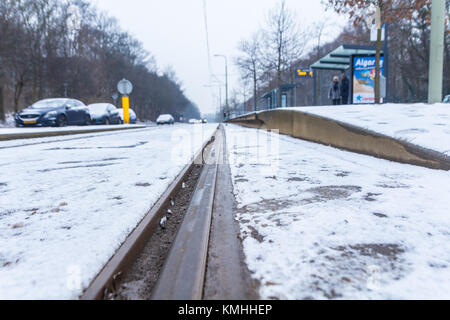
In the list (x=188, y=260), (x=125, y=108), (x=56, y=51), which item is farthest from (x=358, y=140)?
(x=56, y=51)

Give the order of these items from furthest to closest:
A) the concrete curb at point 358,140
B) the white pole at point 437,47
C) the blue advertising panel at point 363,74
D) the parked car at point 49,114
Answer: the parked car at point 49,114 < the blue advertising panel at point 363,74 < the white pole at point 437,47 < the concrete curb at point 358,140

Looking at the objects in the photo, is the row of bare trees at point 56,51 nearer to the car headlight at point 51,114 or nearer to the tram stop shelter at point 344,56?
the car headlight at point 51,114

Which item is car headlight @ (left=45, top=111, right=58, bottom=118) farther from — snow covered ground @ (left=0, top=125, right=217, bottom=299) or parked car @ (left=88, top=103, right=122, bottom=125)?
snow covered ground @ (left=0, top=125, right=217, bottom=299)

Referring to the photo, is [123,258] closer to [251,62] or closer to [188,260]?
[188,260]

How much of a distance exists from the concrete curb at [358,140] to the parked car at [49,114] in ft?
34.0

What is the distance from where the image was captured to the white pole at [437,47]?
5434 mm

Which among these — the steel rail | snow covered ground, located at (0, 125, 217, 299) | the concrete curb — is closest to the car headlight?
the concrete curb

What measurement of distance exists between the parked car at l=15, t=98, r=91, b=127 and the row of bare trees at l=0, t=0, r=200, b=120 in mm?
7129

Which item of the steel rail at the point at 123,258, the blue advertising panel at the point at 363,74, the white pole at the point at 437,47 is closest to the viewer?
the steel rail at the point at 123,258

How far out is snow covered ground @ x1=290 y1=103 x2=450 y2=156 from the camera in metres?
3.04

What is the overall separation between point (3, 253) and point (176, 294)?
800mm

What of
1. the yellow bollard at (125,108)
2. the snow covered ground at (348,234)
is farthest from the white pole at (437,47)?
the yellow bollard at (125,108)

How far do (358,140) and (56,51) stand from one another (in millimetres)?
24511

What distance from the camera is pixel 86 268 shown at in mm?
1042
